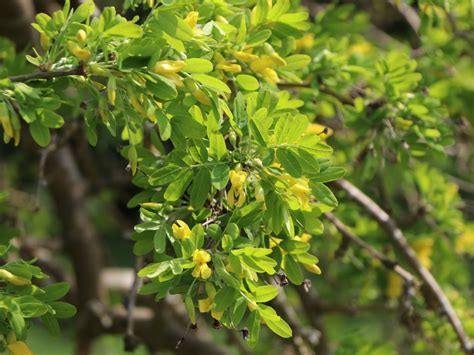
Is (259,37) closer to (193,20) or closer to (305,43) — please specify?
(193,20)

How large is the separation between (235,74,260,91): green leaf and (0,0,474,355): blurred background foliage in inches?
6.6

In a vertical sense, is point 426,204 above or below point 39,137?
below

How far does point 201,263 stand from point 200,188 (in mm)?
113

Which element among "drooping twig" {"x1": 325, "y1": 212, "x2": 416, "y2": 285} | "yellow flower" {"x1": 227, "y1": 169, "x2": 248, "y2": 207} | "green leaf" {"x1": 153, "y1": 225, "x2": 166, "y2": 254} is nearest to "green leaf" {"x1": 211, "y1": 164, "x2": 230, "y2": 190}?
"yellow flower" {"x1": 227, "y1": 169, "x2": 248, "y2": 207}

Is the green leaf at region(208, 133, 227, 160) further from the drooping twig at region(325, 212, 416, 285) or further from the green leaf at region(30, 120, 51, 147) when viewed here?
the drooping twig at region(325, 212, 416, 285)

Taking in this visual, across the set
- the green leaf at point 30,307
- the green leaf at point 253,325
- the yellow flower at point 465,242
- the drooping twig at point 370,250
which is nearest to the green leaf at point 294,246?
the green leaf at point 253,325

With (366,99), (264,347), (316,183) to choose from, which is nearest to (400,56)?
(366,99)

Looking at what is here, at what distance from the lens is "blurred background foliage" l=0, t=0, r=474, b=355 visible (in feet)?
5.01

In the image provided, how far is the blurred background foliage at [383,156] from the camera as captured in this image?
5.01 ft

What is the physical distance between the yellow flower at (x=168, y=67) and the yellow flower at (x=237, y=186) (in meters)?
0.16

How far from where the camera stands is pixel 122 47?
105 cm

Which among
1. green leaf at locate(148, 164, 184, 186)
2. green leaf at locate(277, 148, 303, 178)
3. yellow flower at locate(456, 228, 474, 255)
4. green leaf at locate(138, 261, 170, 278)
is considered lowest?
yellow flower at locate(456, 228, 474, 255)

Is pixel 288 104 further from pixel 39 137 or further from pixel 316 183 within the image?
pixel 39 137

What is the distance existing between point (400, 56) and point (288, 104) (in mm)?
500
